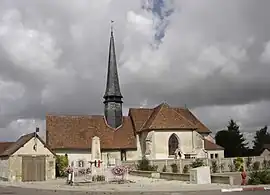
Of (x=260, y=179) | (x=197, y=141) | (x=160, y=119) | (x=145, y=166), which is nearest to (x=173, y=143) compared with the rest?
(x=197, y=141)

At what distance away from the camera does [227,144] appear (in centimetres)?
9200

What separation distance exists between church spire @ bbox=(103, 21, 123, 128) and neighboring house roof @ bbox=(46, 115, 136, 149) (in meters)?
0.97

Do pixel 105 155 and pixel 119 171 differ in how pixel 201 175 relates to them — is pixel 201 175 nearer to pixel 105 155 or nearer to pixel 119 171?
pixel 119 171

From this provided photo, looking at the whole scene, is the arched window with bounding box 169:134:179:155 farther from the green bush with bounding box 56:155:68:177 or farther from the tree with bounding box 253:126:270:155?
the tree with bounding box 253:126:270:155

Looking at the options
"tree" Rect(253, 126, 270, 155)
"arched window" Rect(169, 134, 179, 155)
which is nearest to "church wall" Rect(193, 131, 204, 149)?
"arched window" Rect(169, 134, 179, 155)

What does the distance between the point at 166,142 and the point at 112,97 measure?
11780 mm

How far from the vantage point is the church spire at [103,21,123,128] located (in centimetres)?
6544

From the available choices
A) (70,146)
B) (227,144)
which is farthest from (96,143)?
(227,144)

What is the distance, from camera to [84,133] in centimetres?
6188

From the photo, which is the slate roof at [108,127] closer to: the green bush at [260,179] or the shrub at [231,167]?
the shrub at [231,167]

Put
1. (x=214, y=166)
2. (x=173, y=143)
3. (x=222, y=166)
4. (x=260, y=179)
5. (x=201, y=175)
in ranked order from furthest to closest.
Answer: (x=173, y=143) < (x=222, y=166) < (x=214, y=166) < (x=201, y=175) < (x=260, y=179)

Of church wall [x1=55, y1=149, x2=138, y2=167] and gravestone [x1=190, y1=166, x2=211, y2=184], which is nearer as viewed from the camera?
gravestone [x1=190, y1=166, x2=211, y2=184]

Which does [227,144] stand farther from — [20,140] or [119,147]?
[20,140]

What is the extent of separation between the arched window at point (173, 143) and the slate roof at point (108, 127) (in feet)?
4.63
